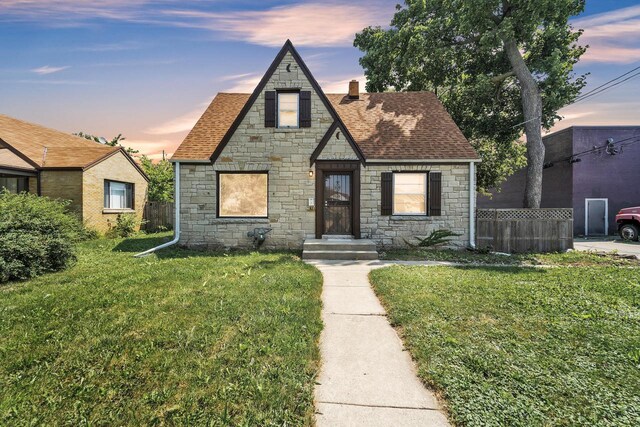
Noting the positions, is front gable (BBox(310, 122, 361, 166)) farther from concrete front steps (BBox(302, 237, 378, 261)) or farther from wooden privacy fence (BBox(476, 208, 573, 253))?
wooden privacy fence (BBox(476, 208, 573, 253))

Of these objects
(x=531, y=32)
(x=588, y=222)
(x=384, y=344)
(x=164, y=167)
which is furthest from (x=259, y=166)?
(x=588, y=222)

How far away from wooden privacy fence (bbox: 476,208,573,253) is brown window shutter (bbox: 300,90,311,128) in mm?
6911

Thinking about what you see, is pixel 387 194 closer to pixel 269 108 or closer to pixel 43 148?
pixel 269 108

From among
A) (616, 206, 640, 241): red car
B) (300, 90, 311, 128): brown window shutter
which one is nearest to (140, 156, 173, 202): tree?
(300, 90, 311, 128): brown window shutter

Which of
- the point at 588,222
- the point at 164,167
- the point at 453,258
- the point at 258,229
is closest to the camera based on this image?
the point at 453,258

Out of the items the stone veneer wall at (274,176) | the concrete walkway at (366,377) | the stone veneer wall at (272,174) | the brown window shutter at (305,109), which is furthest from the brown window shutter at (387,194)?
the concrete walkway at (366,377)

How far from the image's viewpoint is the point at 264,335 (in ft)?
11.0

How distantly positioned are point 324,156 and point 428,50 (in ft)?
29.2

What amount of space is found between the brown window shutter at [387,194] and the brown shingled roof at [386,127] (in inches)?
25.9

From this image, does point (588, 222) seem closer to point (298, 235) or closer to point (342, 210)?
point (342, 210)

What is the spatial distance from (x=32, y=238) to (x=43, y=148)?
11.1m

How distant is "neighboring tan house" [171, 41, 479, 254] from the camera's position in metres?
9.79

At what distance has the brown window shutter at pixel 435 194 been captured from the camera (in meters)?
9.89

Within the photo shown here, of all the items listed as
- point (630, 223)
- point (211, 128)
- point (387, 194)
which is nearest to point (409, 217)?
point (387, 194)
